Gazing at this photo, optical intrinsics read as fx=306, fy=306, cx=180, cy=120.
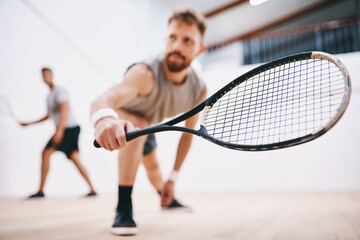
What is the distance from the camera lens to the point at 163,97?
1.24 metres

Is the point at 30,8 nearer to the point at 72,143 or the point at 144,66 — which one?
the point at 72,143

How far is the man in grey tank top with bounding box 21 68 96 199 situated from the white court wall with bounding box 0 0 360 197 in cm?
4

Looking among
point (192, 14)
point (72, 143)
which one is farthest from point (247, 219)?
point (72, 143)

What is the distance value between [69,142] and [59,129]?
0.13 metres

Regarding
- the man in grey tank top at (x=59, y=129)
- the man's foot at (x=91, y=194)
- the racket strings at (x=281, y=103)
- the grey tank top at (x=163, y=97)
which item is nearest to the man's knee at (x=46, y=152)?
the man in grey tank top at (x=59, y=129)

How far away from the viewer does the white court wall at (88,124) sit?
6.00 feet

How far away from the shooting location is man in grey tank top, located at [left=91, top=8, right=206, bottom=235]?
3.20ft

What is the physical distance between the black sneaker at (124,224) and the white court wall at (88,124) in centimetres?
115

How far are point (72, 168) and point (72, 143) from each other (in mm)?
193

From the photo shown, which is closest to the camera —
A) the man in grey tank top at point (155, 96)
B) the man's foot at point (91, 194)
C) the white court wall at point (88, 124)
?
the man in grey tank top at point (155, 96)

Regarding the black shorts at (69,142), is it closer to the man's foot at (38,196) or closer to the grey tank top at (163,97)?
the man's foot at (38,196)

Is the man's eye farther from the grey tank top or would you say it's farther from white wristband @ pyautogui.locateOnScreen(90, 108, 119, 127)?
white wristband @ pyautogui.locateOnScreen(90, 108, 119, 127)

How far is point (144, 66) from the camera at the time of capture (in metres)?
1.14

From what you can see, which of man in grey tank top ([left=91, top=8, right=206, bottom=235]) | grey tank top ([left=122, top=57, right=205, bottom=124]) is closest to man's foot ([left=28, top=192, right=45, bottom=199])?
man in grey tank top ([left=91, top=8, right=206, bottom=235])
